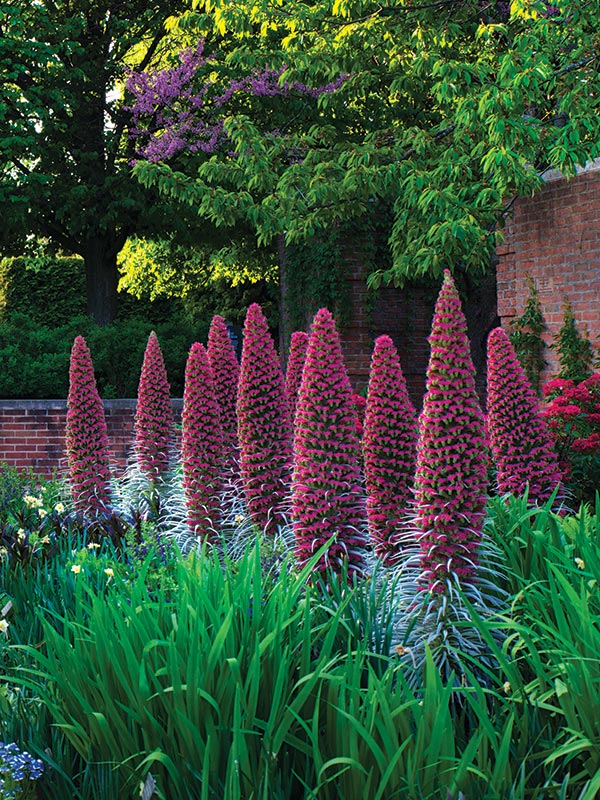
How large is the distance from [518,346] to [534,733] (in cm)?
725

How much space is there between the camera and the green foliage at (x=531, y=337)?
32.1 feet

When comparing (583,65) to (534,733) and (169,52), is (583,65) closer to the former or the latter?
(534,733)

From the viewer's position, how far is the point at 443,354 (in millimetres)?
3955

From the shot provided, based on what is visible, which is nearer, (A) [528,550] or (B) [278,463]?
(A) [528,550]

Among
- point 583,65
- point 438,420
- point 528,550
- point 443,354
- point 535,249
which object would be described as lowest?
point 528,550

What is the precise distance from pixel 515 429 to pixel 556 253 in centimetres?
486

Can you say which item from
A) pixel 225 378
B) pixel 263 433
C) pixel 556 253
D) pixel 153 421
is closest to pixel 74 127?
pixel 556 253

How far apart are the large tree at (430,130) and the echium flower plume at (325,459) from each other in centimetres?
410

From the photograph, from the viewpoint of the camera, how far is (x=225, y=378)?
645 cm

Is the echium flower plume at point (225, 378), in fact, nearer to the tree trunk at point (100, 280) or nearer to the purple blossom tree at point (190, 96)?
the purple blossom tree at point (190, 96)

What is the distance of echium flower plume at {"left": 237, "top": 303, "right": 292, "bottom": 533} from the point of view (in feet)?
17.6

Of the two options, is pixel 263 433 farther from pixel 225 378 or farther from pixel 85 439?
pixel 85 439

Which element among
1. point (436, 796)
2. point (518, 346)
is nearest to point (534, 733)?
point (436, 796)

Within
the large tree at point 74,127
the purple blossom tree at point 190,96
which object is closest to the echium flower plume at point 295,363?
the purple blossom tree at point 190,96
